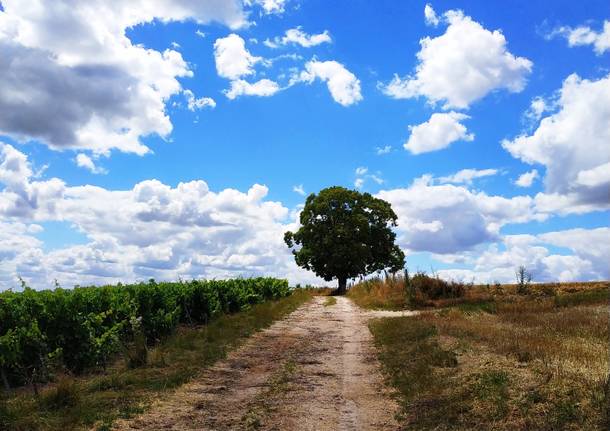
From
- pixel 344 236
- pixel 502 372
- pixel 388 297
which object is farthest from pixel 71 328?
pixel 344 236

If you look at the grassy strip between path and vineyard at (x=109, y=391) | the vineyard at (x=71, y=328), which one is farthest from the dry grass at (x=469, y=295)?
the vineyard at (x=71, y=328)

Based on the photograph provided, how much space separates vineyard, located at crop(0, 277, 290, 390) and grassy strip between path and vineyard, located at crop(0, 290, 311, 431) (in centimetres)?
50

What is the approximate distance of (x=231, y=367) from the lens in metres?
13.4

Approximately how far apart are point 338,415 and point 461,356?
4.73 m

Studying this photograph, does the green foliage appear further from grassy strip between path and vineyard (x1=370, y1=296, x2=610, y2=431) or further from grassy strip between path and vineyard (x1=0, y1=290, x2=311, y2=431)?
grassy strip between path and vineyard (x1=0, y1=290, x2=311, y2=431)

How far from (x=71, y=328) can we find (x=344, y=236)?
1816 inches

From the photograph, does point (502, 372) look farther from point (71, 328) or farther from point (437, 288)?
point (437, 288)

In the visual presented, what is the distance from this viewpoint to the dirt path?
877 centimetres

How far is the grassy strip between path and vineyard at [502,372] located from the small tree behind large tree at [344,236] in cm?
3969

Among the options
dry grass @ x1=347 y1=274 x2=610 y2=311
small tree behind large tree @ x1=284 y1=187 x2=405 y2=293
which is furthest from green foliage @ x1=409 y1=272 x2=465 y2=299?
small tree behind large tree @ x1=284 y1=187 x2=405 y2=293

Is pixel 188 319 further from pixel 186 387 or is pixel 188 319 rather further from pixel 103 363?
pixel 186 387

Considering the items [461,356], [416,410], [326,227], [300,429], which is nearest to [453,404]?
[416,410]

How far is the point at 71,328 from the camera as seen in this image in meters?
13.4

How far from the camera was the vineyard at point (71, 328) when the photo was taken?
11.9 metres
